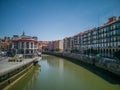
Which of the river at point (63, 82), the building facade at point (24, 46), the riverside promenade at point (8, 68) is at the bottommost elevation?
the river at point (63, 82)

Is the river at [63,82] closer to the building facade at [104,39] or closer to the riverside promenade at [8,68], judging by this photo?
the riverside promenade at [8,68]

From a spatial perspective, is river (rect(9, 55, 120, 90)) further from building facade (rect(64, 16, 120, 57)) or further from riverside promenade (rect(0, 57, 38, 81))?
building facade (rect(64, 16, 120, 57))

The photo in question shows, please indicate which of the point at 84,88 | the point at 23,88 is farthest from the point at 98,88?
the point at 23,88

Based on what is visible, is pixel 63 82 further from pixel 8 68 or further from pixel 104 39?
pixel 104 39

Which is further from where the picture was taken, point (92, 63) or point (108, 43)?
point (108, 43)

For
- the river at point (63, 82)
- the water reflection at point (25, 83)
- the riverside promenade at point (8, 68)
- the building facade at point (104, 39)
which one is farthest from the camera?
the building facade at point (104, 39)

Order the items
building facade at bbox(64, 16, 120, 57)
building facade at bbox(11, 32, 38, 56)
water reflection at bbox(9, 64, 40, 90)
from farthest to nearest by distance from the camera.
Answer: building facade at bbox(11, 32, 38, 56), building facade at bbox(64, 16, 120, 57), water reflection at bbox(9, 64, 40, 90)

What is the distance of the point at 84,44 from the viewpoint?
85625 millimetres

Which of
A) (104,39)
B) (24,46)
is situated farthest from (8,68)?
(104,39)

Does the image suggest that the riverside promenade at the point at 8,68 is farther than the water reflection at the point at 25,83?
No

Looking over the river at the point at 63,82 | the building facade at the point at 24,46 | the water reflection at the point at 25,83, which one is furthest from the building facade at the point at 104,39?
the water reflection at the point at 25,83

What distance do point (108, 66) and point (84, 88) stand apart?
11651mm

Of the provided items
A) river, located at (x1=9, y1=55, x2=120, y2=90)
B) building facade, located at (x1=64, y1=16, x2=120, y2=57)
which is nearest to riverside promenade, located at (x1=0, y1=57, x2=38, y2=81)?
river, located at (x1=9, y1=55, x2=120, y2=90)

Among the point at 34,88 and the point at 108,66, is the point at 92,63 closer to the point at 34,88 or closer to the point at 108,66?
the point at 108,66
